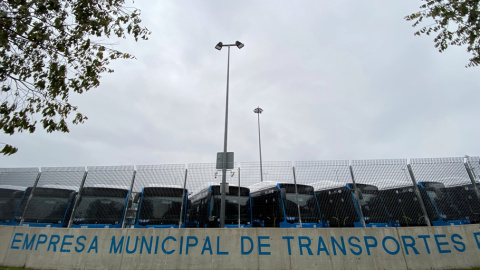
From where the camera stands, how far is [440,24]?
19.6ft

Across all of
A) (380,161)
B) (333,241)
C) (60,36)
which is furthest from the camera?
(380,161)

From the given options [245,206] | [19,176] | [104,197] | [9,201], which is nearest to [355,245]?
[245,206]

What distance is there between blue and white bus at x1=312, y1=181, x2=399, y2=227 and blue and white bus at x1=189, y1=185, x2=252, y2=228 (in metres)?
2.78

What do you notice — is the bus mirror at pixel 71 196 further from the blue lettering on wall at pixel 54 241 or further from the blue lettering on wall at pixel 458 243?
the blue lettering on wall at pixel 458 243

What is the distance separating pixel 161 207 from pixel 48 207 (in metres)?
4.46

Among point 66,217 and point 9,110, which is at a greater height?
point 9,110

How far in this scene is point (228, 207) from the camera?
380 inches

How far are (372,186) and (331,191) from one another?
4.47ft

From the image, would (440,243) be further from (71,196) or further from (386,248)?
(71,196)

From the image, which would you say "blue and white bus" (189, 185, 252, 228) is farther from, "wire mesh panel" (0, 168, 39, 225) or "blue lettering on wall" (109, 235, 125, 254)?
"wire mesh panel" (0, 168, 39, 225)

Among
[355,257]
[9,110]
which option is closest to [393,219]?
[355,257]

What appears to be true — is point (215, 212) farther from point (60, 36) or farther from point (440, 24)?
point (440, 24)

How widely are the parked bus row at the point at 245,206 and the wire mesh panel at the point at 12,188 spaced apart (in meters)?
0.04

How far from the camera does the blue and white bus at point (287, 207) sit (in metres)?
9.24
